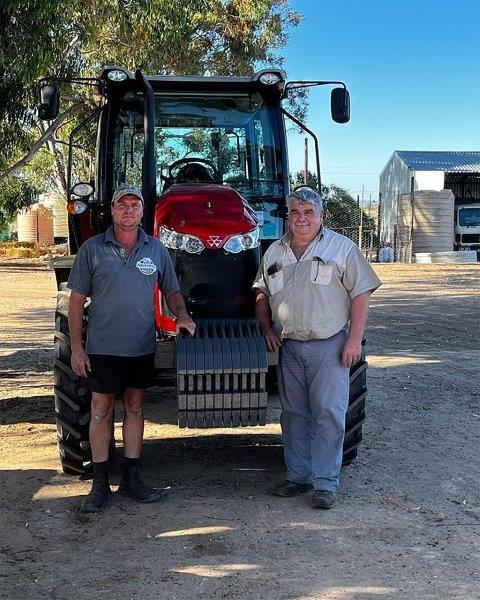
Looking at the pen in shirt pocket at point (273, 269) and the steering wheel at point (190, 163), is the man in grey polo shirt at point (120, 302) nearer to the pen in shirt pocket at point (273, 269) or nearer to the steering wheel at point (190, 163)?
the pen in shirt pocket at point (273, 269)

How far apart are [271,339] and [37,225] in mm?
38298

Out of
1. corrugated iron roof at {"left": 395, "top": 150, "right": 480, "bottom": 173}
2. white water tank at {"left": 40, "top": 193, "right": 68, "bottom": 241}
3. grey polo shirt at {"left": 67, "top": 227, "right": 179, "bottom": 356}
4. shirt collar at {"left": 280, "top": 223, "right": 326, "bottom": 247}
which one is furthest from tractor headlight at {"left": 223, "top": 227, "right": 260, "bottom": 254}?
white water tank at {"left": 40, "top": 193, "right": 68, "bottom": 241}

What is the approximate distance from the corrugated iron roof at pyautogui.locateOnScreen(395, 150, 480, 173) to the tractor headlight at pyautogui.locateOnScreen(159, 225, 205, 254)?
1282 inches

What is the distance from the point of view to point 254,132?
238 inches

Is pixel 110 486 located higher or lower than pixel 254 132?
lower

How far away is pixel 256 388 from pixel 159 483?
1.11 metres

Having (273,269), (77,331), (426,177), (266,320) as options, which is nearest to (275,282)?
(273,269)

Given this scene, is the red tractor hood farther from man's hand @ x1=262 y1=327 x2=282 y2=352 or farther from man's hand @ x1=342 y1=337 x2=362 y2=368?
man's hand @ x1=342 y1=337 x2=362 y2=368

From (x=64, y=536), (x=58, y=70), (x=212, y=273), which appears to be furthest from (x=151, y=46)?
(x=64, y=536)

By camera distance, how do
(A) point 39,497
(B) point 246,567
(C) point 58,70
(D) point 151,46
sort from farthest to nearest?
(D) point 151,46 → (C) point 58,70 → (A) point 39,497 → (B) point 246,567

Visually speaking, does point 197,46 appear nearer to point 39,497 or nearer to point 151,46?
point 151,46

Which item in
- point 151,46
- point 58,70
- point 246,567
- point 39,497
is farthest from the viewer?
point 151,46

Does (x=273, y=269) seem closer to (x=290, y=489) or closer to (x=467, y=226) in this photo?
(x=290, y=489)

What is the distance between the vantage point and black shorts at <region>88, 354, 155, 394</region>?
4.61 meters
